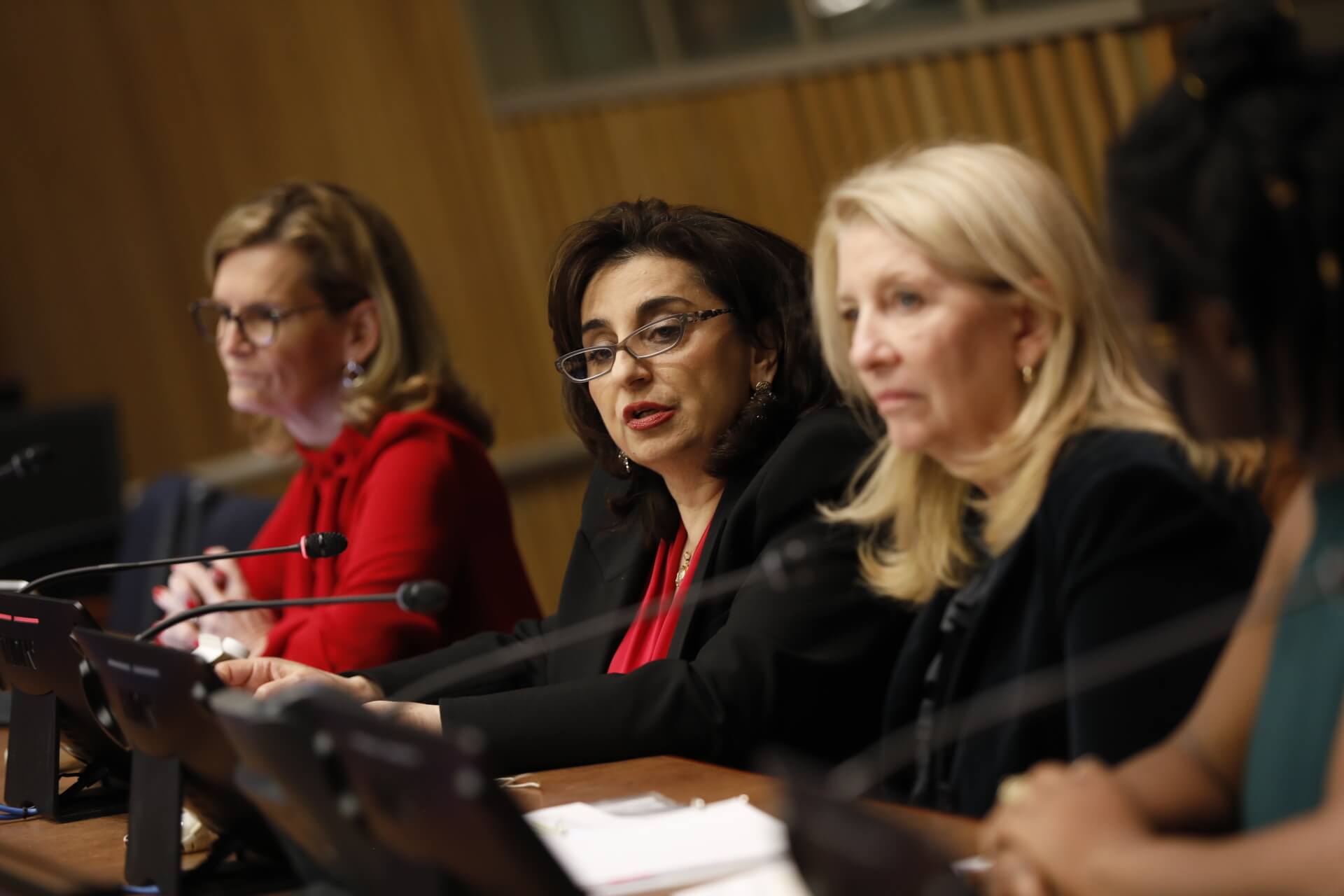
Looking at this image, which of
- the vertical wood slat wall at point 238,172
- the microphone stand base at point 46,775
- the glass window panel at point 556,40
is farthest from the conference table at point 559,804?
the glass window panel at point 556,40

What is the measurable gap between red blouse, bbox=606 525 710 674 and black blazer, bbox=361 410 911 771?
3.7 inches

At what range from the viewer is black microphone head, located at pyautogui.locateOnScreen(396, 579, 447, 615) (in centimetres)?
162

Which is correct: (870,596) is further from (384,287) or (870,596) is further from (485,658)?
(384,287)

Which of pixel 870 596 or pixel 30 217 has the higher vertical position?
pixel 30 217

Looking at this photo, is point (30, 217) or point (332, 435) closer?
point (332, 435)

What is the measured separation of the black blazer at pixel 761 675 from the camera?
199 centimetres

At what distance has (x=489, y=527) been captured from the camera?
292 cm

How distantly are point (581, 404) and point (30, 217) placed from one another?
203 inches

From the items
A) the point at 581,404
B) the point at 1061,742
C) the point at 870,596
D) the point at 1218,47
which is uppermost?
the point at 1218,47

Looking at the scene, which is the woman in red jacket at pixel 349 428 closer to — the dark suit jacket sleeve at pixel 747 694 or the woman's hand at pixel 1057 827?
the dark suit jacket sleeve at pixel 747 694

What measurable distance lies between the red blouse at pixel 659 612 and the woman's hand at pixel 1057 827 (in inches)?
39.2

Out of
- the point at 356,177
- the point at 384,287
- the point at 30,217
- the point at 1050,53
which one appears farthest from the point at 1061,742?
the point at 30,217

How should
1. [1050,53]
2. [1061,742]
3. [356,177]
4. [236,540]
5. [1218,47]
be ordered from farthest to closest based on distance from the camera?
[356,177]
[1050,53]
[236,540]
[1061,742]
[1218,47]

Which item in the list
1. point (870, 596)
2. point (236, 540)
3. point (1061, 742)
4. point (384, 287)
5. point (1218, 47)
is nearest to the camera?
point (1218, 47)
